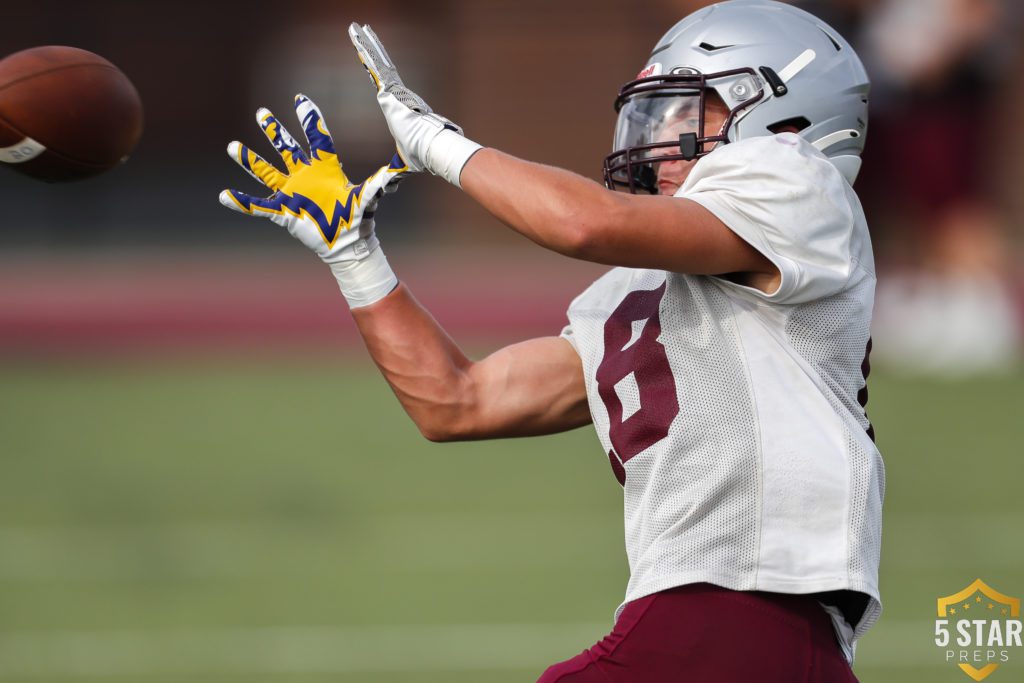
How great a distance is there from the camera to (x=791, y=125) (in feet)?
8.25

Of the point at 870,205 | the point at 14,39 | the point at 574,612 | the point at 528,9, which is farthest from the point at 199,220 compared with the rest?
the point at 574,612

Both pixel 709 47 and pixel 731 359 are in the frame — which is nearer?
pixel 731 359

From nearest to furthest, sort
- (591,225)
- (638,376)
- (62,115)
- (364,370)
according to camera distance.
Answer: (591,225), (638,376), (62,115), (364,370)

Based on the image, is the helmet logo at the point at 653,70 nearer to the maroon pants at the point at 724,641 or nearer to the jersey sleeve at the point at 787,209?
the jersey sleeve at the point at 787,209

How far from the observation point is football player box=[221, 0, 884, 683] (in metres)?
2.24

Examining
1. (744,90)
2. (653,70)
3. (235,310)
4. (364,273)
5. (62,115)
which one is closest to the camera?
(744,90)

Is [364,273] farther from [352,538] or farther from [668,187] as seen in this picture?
[352,538]

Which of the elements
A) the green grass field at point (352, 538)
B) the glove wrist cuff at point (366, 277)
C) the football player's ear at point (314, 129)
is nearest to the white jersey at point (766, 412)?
the glove wrist cuff at point (366, 277)

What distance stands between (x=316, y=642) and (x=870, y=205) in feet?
21.3

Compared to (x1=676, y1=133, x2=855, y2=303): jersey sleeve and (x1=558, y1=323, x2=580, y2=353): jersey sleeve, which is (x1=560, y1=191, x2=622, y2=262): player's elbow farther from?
(x1=558, y1=323, x2=580, y2=353): jersey sleeve

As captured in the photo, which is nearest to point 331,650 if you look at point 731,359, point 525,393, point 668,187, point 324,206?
point 525,393

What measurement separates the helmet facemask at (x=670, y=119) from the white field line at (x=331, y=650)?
6.92ft

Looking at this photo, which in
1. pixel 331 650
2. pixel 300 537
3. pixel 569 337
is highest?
pixel 569 337

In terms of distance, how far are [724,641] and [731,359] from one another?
0.41 meters
